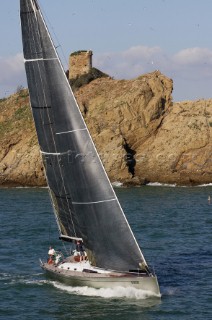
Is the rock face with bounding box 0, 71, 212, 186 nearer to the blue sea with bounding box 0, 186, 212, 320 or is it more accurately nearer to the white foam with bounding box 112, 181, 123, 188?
the white foam with bounding box 112, 181, 123, 188

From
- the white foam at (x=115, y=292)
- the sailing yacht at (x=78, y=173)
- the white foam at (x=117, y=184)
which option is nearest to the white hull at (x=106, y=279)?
the sailing yacht at (x=78, y=173)

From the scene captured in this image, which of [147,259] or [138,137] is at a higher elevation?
[147,259]

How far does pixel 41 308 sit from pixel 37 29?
34.9 feet

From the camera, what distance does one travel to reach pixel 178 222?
5294 cm

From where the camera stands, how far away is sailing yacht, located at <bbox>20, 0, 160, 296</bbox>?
29375 mm

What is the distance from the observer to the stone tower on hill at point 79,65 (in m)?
94.8

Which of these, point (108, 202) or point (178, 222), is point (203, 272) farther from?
point (178, 222)

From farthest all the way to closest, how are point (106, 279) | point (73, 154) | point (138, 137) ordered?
1. point (138, 137)
2. point (73, 154)
3. point (106, 279)

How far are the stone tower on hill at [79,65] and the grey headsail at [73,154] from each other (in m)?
64.7

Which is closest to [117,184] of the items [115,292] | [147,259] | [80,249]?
[147,259]

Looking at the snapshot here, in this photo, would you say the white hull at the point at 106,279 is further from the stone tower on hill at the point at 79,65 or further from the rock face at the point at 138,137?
the stone tower on hill at the point at 79,65

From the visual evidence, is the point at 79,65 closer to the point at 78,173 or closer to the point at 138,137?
the point at 138,137

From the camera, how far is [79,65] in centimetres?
9556

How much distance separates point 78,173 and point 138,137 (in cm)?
5661
